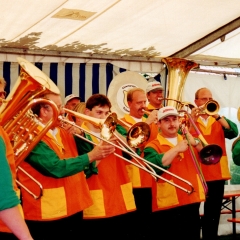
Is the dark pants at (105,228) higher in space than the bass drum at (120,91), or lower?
lower

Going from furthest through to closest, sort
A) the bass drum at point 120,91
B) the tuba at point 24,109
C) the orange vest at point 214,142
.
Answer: the bass drum at point 120,91
the orange vest at point 214,142
the tuba at point 24,109

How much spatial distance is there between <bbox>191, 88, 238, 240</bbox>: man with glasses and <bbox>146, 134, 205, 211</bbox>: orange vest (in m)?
0.76

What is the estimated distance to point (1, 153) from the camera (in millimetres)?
2076

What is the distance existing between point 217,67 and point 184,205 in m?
3.33

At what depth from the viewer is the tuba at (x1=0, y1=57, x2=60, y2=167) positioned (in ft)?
9.42

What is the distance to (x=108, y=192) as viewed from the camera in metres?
4.05

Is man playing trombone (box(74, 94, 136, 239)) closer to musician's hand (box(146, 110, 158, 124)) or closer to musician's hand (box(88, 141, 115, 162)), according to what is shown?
musician's hand (box(88, 141, 115, 162))


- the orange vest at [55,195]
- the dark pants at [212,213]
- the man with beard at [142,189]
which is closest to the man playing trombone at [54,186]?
the orange vest at [55,195]

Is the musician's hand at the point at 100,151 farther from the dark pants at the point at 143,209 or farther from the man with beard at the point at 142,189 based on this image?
the dark pants at the point at 143,209

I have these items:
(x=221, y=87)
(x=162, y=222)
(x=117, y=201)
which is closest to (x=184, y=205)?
(x=162, y=222)

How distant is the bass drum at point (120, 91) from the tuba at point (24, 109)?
2.76 meters

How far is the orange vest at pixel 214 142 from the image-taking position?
527 cm

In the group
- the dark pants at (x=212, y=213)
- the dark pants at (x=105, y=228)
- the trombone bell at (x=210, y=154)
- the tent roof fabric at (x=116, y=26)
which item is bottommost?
the dark pants at (x=212, y=213)

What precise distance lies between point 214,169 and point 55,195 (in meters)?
2.26
